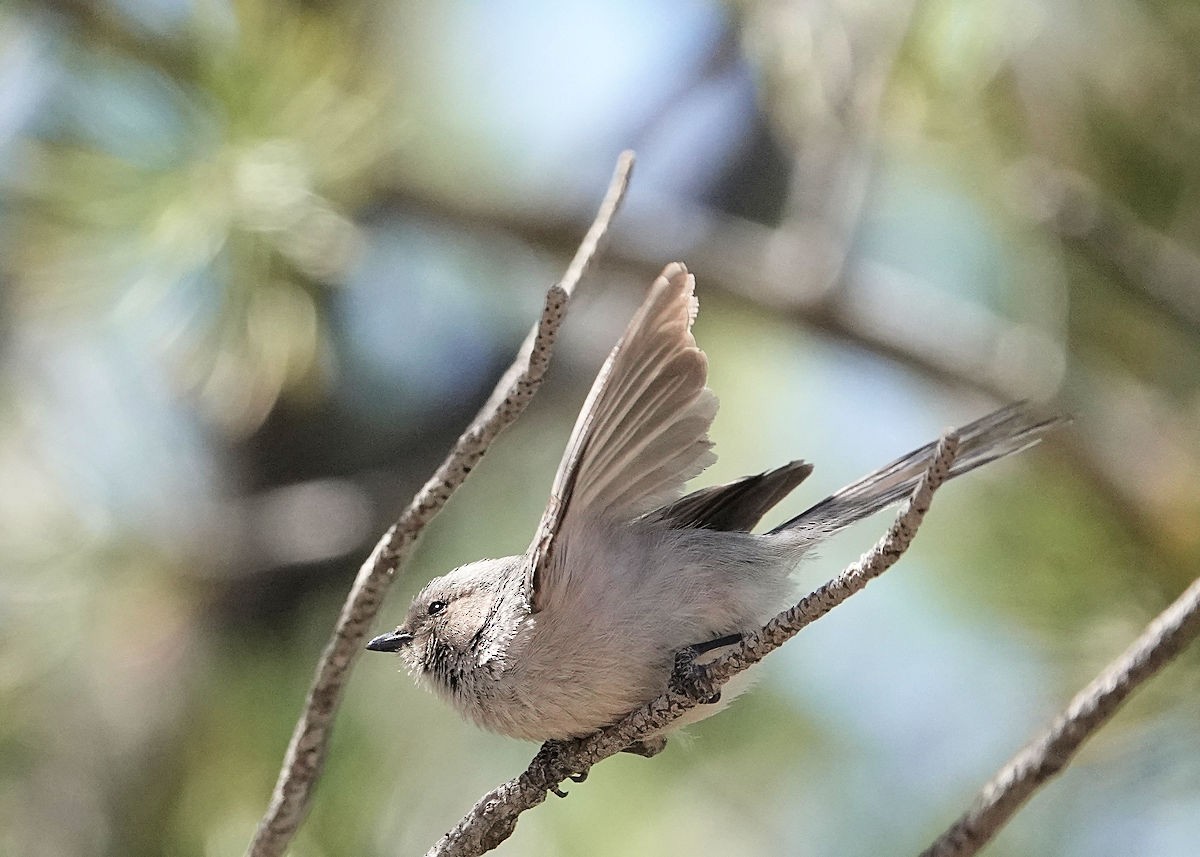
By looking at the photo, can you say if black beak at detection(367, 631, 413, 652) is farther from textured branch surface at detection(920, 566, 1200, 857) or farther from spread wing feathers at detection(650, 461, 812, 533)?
textured branch surface at detection(920, 566, 1200, 857)

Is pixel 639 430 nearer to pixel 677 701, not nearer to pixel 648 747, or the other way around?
pixel 677 701

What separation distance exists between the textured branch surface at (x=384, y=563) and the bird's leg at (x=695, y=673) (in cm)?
26

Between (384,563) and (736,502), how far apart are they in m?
0.54

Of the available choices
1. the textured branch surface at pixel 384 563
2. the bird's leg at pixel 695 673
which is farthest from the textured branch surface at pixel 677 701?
the textured branch surface at pixel 384 563

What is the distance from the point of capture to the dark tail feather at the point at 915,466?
1105 mm

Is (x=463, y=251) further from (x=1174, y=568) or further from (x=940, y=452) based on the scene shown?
(x=940, y=452)

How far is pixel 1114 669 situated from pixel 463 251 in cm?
141

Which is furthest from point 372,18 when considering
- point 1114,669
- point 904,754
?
point 1114,669

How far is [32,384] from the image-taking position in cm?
177

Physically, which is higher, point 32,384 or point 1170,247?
point 1170,247

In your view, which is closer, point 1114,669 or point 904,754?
point 1114,669

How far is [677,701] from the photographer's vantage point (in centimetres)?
97

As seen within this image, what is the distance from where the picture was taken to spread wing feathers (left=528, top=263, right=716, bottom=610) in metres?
0.87

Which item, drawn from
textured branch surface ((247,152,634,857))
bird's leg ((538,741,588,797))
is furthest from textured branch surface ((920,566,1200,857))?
textured branch surface ((247,152,634,857))
